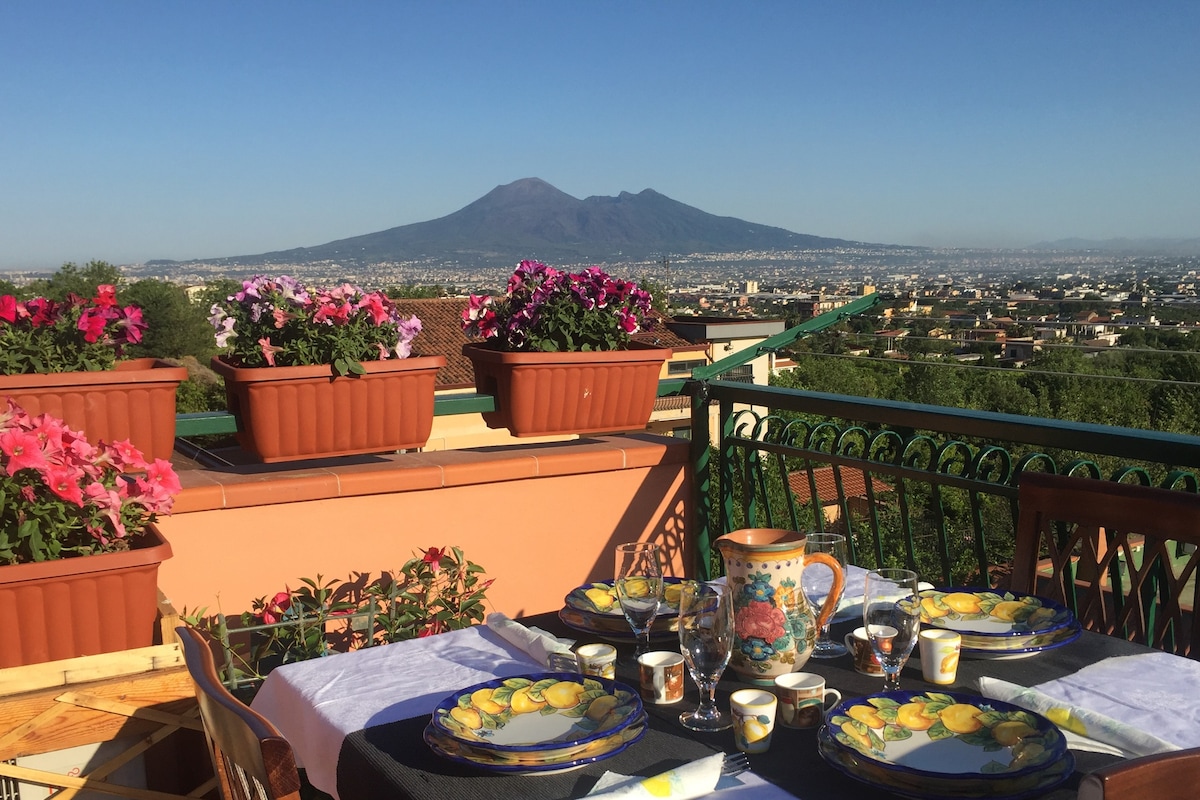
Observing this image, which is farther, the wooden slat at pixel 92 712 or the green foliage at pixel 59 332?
the green foliage at pixel 59 332

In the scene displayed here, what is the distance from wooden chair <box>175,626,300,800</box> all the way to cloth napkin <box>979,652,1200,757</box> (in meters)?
0.85

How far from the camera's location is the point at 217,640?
231 centimetres

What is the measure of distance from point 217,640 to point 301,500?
402mm

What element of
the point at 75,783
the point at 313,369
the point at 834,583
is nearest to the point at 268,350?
the point at 313,369

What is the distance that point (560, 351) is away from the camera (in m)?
2.69

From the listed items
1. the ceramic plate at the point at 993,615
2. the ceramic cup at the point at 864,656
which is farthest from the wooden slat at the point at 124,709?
the ceramic plate at the point at 993,615

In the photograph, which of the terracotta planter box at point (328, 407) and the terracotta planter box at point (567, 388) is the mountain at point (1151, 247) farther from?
the terracotta planter box at point (328, 407)

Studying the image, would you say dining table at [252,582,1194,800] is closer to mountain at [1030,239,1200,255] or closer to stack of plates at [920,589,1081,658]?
stack of plates at [920,589,1081,658]

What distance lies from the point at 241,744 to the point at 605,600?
2.76 feet

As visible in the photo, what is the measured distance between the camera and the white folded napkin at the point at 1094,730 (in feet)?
3.57

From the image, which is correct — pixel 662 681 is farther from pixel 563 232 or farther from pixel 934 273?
pixel 563 232

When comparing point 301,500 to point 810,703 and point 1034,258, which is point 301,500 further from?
point 1034,258

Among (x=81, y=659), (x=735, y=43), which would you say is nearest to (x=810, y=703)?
(x=81, y=659)

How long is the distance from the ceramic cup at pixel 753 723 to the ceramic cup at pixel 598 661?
260mm
